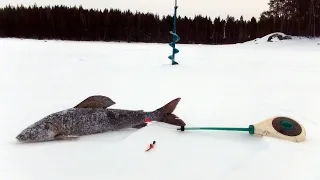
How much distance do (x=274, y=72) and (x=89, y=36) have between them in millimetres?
25984

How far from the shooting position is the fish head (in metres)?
2.37

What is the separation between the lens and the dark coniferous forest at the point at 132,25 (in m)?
29.2

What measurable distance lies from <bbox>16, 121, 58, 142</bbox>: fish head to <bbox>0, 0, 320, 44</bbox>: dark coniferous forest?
2657 centimetres

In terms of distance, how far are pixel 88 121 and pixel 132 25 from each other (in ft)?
95.1

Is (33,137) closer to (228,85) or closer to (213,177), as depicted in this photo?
(213,177)

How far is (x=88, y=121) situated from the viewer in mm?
2561

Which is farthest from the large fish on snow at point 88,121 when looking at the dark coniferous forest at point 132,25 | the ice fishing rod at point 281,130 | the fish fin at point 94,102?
the dark coniferous forest at point 132,25

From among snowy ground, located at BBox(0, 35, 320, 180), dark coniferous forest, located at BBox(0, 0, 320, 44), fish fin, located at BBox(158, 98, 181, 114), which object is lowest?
snowy ground, located at BBox(0, 35, 320, 180)

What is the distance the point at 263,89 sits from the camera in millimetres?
4520

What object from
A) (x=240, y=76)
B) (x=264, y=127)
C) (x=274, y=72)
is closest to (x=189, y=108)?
(x=264, y=127)

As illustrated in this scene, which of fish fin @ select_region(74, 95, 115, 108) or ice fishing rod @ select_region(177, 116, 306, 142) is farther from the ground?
fish fin @ select_region(74, 95, 115, 108)

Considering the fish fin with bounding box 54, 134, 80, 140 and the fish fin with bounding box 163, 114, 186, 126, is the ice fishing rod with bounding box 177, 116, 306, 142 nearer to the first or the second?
the fish fin with bounding box 163, 114, 186, 126

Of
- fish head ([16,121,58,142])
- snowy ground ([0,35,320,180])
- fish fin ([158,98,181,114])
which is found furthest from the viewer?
fish fin ([158,98,181,114])

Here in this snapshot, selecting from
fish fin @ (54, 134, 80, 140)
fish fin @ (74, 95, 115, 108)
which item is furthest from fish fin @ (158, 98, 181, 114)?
fish fin @ (54, 134, 80, 140)
